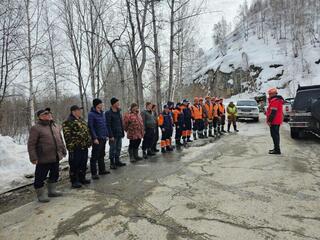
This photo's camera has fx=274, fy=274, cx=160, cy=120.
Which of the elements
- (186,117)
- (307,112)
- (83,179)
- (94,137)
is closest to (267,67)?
(307,112)

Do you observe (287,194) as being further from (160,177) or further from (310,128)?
(310,128)

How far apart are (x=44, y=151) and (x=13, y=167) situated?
3.12 meters

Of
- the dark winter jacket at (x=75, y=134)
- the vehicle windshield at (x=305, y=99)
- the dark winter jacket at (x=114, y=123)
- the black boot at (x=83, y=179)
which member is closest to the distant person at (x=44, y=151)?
the dark winter jacket at (x=75, y=134)

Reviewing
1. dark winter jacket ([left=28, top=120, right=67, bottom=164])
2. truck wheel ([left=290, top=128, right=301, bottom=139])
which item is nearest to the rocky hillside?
truck wheel ([left=290, top=128, right=301, bottom=139])

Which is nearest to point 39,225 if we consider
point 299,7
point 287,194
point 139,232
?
point 139,232

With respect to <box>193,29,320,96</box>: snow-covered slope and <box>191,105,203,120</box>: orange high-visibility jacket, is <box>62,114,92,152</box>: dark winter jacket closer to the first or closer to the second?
<box>191,105,203,120</box>: orange high-visibility jacket

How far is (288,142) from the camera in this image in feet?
36.1

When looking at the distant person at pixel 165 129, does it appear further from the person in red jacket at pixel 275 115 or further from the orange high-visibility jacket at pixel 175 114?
the person in red jacket at pixel 275 115

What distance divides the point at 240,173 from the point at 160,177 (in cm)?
191

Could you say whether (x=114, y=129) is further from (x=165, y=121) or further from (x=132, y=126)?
(x=165, y=121)

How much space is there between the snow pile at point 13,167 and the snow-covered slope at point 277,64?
139ft

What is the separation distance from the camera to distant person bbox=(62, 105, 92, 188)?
20.2 feet

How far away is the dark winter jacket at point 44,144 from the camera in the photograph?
17.5 feet

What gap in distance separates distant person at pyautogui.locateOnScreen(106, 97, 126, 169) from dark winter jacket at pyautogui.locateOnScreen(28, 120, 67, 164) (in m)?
2.26
